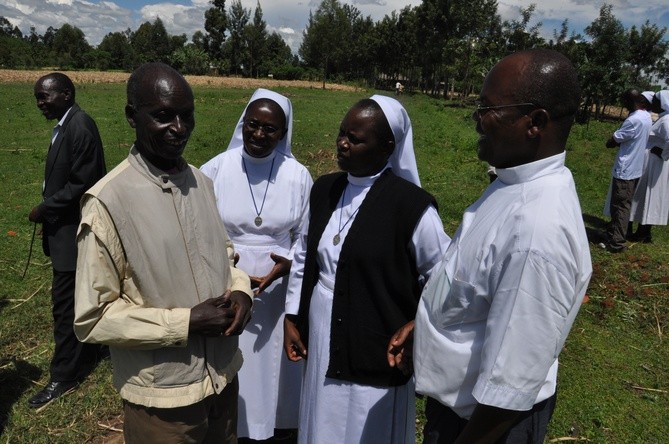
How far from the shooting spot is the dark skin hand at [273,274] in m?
2.96

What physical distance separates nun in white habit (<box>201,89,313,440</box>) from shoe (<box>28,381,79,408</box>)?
155cm

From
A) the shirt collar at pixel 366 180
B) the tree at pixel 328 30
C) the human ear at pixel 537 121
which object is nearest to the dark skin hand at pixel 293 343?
the shirt collar at pixel 366 180

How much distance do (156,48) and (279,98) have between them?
82388mm

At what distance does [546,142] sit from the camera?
1.45 m

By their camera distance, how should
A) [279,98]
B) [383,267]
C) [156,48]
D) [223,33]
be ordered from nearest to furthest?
[383,267], [279,98], [223,33], [156,48]

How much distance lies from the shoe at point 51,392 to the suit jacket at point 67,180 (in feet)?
3.00

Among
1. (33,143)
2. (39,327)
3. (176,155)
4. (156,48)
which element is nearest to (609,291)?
(176,155)

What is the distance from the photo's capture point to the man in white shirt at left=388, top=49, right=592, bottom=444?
132 cm

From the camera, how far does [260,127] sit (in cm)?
301

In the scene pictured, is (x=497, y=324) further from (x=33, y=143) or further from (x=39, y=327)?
(x=33, y=143)

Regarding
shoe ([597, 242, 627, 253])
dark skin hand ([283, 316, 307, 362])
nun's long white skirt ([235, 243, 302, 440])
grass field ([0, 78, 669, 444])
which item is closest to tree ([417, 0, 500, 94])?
grass field ([0, 78, 669, 444])

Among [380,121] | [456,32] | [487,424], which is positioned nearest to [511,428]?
[487,424]

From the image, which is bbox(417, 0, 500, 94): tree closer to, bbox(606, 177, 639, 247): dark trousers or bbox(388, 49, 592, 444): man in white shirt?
bbox(606, 177, 639, 247): dark trousers

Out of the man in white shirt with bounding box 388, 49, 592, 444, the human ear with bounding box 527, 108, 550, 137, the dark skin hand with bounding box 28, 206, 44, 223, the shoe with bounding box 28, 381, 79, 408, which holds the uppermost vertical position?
the human ear with bounding box 527, 108, 550, 137
